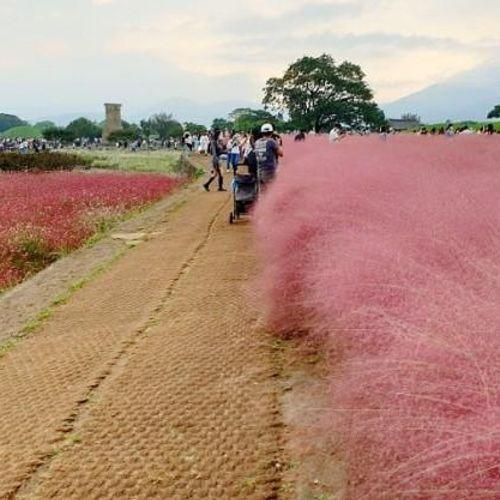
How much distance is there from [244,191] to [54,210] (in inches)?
220

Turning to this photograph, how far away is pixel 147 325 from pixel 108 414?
181cm

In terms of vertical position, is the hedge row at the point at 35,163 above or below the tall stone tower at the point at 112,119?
below

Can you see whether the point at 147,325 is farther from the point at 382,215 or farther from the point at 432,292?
the point at 432,292

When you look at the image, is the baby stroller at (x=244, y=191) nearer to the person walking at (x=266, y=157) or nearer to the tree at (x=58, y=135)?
the person walking at (x=266, y=157)

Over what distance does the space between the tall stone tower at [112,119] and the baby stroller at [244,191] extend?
62555mm

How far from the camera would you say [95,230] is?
13891mm

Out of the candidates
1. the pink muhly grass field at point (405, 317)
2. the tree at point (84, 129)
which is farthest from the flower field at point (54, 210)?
the tree at point (84, 129)

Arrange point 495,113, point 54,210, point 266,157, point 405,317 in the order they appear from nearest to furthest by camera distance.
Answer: point 405,317 → point 266,157 → point 54,210 → point 495,113

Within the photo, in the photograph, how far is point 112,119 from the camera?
2948 inches

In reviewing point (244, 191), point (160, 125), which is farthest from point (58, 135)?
point (244, 191)

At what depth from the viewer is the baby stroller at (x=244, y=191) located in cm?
1157

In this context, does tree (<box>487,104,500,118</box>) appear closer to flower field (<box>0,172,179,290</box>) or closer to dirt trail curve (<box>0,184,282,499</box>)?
flower field (<box>0,172,179,290</box>)

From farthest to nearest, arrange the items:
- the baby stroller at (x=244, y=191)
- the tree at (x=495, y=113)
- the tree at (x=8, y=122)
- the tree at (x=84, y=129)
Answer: the tree at (x=8, y=122) < the tree at (x=84, y=129) < the tree at (x=495, y=113) < the baby stroller at (x=244, y=191)

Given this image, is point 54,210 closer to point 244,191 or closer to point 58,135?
point 244,191
